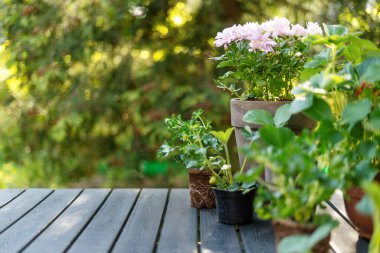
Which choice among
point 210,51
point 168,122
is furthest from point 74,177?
point 168,122

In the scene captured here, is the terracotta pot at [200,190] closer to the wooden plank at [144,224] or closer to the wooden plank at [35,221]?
the wooden plank at [144,224]

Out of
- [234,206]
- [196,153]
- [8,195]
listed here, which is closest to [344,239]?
[234,206]

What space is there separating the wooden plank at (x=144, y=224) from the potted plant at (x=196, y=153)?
0.58 ft

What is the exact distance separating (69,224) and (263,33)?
3.30 ft

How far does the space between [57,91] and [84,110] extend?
283 millimetres

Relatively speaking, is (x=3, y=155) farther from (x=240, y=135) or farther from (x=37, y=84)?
(x=240, y=135)

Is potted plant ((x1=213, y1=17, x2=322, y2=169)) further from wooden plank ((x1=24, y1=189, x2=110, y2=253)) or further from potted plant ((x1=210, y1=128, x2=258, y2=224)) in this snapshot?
wooden plank ((x1=24, y1=189, x2=110, y2=253))

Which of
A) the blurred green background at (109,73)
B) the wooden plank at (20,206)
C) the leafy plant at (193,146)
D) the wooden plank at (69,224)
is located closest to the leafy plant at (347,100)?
the leafy plant at (193,146)

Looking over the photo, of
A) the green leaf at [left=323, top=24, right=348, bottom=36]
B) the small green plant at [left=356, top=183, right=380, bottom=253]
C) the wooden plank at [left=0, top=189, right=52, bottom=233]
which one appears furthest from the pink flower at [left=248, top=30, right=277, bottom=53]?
the wooden plank at [left=0, top=189, right=52, bottom=233]

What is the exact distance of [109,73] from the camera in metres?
4.05

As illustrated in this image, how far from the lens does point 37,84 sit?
3859 mm

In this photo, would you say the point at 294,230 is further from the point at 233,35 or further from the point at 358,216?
the point at 233,35

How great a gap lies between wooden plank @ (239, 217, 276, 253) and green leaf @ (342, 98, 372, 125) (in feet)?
1.56

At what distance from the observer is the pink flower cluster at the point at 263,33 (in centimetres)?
182
